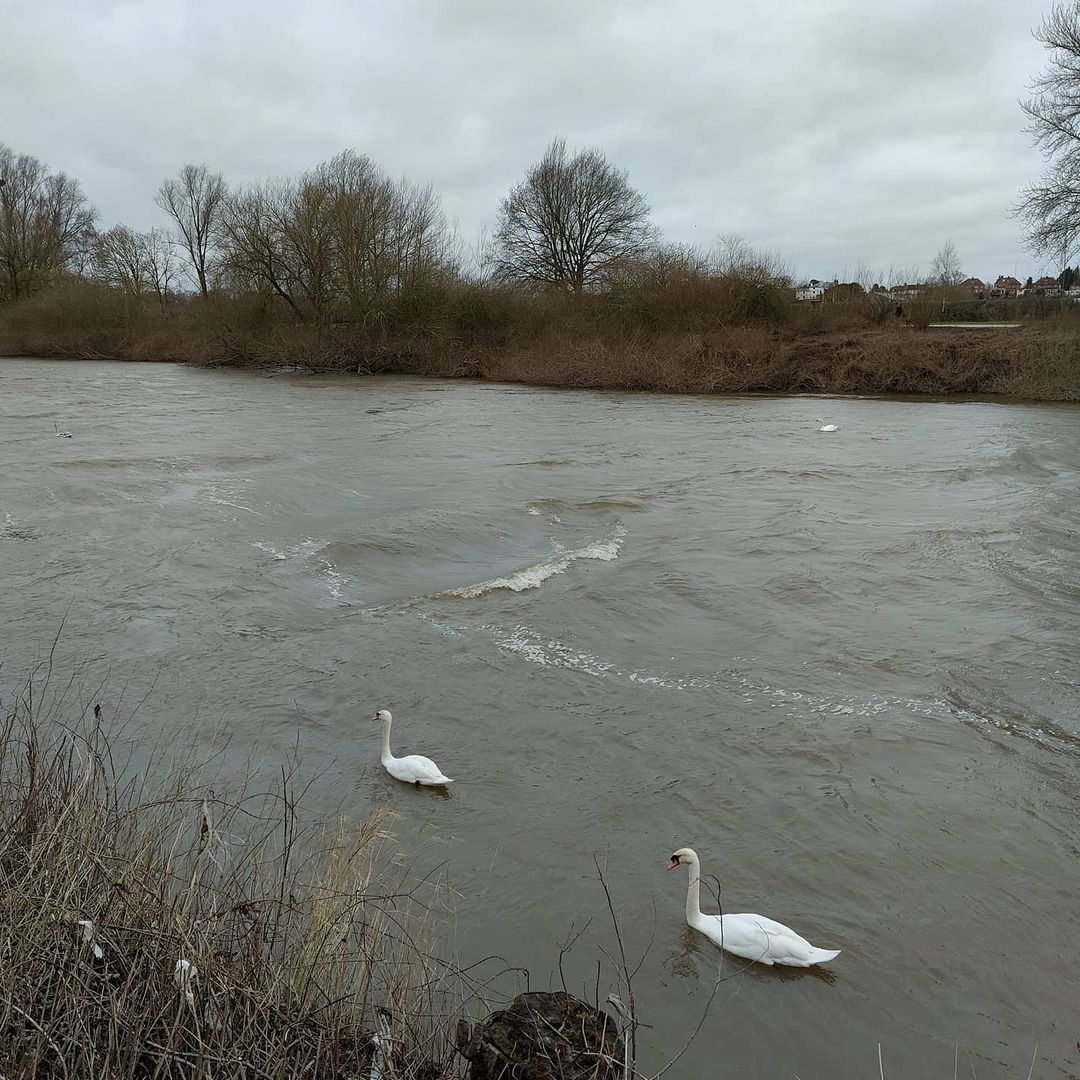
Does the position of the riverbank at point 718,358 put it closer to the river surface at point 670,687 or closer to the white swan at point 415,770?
the river surface at point 670,687

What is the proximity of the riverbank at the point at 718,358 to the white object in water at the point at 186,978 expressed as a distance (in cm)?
2876

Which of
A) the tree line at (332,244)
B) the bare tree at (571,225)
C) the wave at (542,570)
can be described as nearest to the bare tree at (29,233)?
the tree line at (332,244)

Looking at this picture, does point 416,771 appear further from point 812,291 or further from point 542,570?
point 812,291

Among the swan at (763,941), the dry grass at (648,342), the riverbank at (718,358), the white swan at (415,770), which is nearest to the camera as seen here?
the swan at (763,941)

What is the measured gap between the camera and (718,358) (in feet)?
101

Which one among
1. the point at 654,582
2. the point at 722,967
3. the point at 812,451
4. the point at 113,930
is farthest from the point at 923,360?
the point at 113,930

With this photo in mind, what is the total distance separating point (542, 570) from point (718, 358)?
22.6 m

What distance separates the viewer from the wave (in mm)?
9250

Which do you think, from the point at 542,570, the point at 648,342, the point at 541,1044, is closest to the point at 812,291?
the point at 648,342

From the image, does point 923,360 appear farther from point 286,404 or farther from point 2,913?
point 2,913

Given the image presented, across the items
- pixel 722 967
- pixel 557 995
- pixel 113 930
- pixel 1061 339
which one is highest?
pixel 1061 339

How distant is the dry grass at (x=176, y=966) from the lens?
245 centimetres

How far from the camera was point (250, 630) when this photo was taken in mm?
7965

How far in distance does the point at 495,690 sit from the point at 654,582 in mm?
3201
